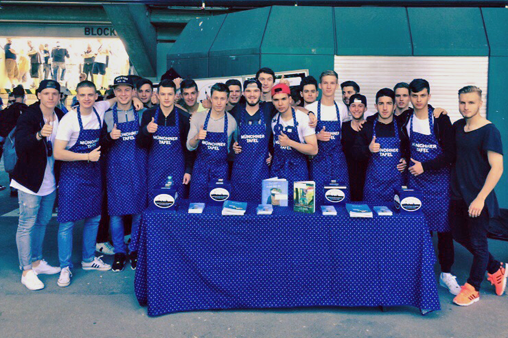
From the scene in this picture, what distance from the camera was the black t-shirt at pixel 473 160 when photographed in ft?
11.0

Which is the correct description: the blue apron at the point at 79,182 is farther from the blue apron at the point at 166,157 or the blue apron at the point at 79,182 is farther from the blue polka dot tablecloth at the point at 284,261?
the blue polka dot tablecloth at the point at 284,261

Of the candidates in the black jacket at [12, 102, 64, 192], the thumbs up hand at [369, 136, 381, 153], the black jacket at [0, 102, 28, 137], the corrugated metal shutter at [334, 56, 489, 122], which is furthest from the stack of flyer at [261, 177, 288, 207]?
the black jacket at [0, 102, 28, 137]

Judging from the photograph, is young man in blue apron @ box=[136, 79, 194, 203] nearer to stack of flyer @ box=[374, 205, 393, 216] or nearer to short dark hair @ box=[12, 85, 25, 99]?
stack of flyer @ box=[374, 205, 393, 216]

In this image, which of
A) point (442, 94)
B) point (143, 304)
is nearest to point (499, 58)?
point (442, 94)

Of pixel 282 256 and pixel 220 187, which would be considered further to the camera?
pixel 220 187

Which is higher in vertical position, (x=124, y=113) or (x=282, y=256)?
(x=124, y=113)

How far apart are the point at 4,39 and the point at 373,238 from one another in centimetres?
1417

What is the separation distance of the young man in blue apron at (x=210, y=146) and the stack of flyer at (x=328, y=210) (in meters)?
1.08

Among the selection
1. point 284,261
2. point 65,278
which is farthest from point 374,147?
point 65,278

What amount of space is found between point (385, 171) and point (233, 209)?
4.55 ft

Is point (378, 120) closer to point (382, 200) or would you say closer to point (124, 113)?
point (382, 200)

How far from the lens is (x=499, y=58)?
6.42 metres

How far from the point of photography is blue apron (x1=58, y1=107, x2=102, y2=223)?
3.84 meters

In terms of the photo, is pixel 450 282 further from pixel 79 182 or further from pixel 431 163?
pixel 79 182
